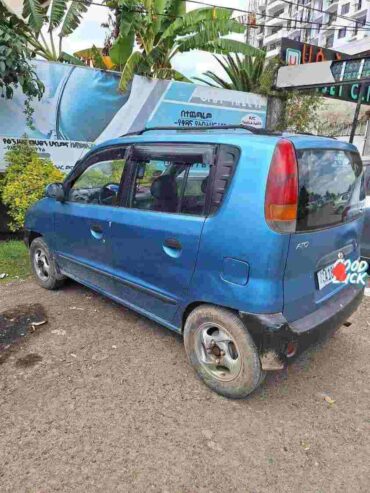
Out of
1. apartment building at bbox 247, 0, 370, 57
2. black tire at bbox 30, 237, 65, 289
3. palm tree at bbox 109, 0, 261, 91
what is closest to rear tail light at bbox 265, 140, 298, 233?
black tire at bbox 30, 237, 65, 289

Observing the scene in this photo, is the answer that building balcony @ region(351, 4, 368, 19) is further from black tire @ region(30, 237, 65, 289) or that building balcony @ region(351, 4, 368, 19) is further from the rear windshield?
black tire @ region(30, 237, 65, 289)

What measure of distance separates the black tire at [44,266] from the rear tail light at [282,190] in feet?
9.23

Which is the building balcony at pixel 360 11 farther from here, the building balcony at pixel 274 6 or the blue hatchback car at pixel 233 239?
the blue hatchback car at pixel 233 239

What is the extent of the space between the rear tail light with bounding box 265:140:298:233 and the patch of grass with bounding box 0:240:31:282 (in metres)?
3.86

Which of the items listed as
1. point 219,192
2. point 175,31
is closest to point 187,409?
point 219,192

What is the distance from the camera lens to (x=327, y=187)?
2633mm

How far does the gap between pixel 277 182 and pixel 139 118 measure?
634 cm

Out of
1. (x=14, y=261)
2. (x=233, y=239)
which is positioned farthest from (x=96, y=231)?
(x=14, y=261)

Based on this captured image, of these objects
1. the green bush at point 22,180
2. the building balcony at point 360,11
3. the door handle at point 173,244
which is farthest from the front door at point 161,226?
the building balcony at point 360,11

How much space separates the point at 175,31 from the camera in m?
8.33

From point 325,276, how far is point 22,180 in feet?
16.0

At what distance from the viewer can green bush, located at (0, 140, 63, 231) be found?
5875mm

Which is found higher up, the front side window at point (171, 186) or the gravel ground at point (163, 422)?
the front side window at point (171, 186)

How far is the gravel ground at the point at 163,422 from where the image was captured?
210 centimetres
